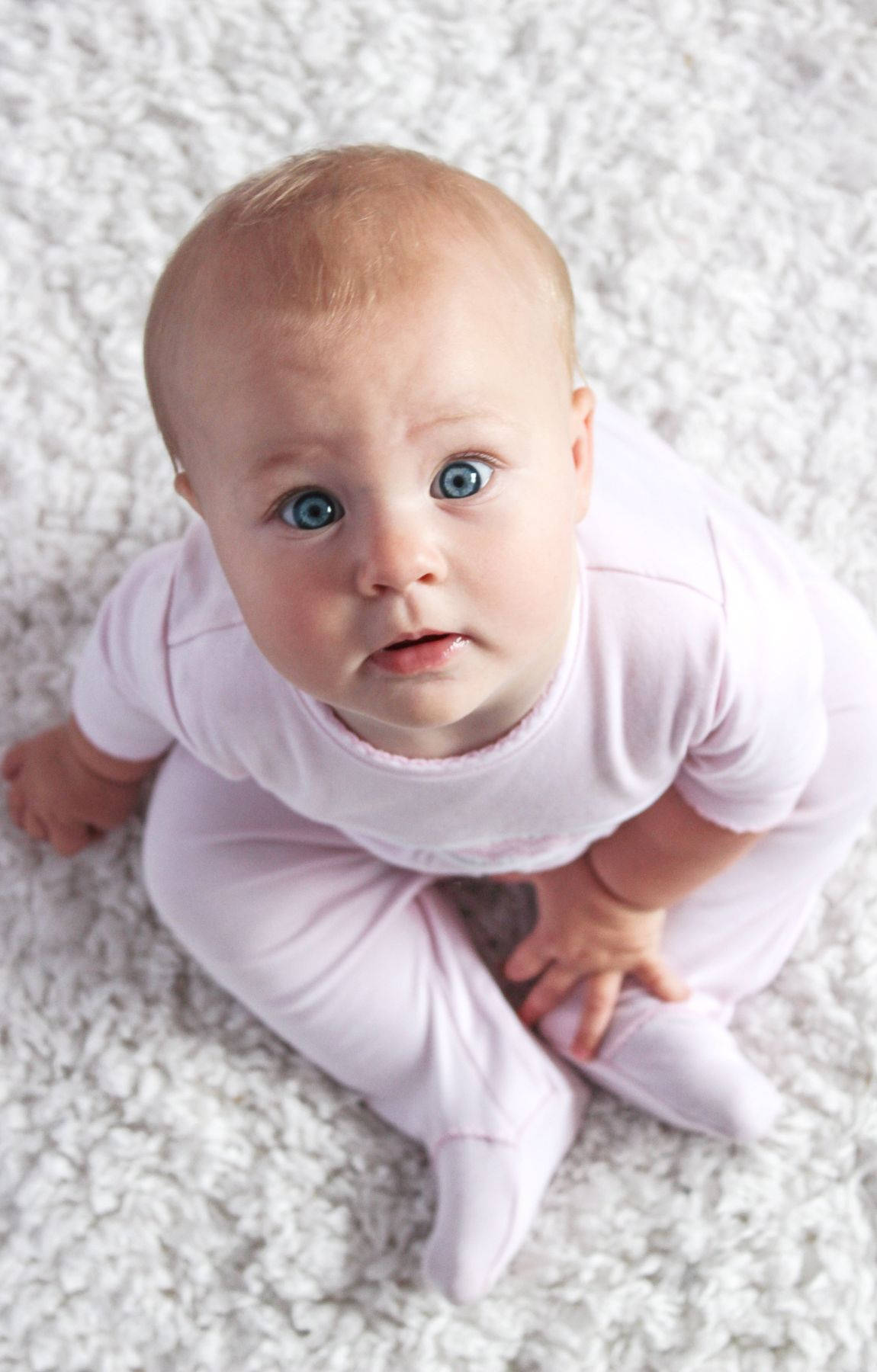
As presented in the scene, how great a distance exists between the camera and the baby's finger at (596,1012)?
111cm

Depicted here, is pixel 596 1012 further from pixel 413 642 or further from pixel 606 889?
pixel 413 642

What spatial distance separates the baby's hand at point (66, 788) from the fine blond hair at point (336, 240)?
1.35 ft

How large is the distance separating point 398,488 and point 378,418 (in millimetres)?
33

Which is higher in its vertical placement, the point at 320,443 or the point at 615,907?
the point at 320,443

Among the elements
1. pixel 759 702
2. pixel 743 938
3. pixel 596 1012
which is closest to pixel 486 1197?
pixel 596 1012

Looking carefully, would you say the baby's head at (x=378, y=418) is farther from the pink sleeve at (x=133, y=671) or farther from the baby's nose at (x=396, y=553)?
the pink sleeve at (x=133, y=671)

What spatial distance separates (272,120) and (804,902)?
733 mm

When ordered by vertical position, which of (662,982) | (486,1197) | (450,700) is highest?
(450,700)

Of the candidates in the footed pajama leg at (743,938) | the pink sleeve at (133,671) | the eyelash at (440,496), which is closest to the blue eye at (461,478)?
the eyelash at (440,496)

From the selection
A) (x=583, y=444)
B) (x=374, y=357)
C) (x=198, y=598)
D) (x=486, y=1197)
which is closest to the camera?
(x=374, y=357)

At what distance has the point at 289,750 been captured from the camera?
933 millimetres

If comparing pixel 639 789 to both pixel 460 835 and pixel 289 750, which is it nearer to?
pixel 460 835

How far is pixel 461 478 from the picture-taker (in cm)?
72

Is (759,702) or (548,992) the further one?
(548,992)
